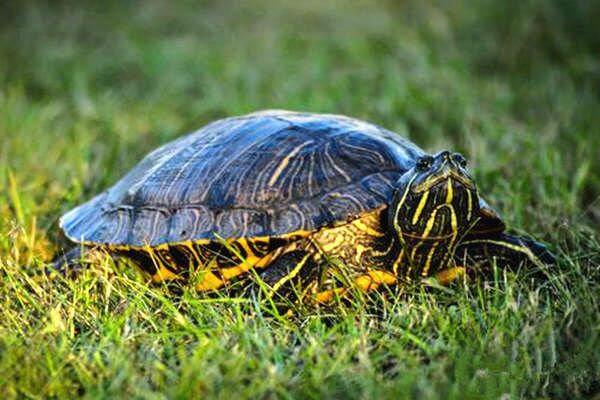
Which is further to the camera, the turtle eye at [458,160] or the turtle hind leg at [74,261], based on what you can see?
the turtle hind leg at [74,261]

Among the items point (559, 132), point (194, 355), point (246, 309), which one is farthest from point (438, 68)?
point (194, 355)

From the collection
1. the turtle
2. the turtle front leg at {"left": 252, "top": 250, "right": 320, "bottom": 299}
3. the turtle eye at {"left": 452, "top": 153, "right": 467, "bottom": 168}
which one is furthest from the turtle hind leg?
the turtle eye at {"left": 452, "top": 153, "right": 467, "bottom": 168}

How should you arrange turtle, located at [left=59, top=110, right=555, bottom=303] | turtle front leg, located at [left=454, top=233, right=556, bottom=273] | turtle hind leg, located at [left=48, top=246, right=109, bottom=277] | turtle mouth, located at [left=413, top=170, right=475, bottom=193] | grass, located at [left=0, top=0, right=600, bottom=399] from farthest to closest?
turtle hind leg, located at [left=48, top=246, right=109, bottom=277]
turtle front leg, located at [left=454, top=233, right=556, bottom=273]
turtle, located at [left=59, top=110, right=555, bottom=303]
turtle mouth, located at [left=413, top=170, right=475, bottom=193]
grass, located at [left=0, top=0, right=600, bottom=399]

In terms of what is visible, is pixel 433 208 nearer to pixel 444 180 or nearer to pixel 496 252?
pixel 444 180

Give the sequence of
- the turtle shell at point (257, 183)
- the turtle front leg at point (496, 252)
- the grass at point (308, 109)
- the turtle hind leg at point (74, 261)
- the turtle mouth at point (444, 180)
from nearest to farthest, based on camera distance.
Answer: the grass at point (308, 109), the turtle mouth at point (444, 180), the turtle shell at point (257, 183), the turtle front leg at point (496, 252), the turtle hind leg at point (74, 261)

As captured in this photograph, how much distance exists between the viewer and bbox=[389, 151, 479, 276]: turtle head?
9.80 feet

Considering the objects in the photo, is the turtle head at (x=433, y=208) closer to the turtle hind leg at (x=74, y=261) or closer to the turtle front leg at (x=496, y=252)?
the turtle front leg at (x=496, y=252)

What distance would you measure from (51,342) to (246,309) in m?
0.69

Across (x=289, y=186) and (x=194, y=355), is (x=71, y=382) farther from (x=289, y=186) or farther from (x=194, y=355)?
(x=289, y=186)

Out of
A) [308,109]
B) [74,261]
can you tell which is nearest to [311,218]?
[74,261]

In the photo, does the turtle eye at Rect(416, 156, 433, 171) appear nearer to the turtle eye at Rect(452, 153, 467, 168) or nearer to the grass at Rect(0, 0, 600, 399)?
the turtle eye at Rect(452, 153, 467, 168)

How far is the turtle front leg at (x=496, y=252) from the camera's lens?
3.32 meters

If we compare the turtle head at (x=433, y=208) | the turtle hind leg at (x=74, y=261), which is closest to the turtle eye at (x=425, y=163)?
the turtle head at (x=433, y=208)

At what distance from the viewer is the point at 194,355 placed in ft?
7.75
